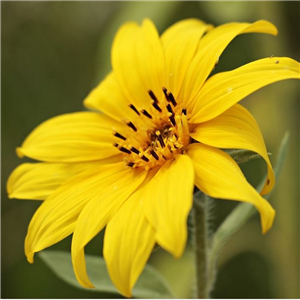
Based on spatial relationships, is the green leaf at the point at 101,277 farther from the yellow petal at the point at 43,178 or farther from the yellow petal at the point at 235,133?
the yellow petal at the point at 235,133

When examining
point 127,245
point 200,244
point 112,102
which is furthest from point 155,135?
point 127,245

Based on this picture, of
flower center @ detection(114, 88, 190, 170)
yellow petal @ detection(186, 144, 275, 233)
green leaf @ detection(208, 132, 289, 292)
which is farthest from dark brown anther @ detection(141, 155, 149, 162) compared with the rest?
green leaf @ detection(208, 132, 289, 292)

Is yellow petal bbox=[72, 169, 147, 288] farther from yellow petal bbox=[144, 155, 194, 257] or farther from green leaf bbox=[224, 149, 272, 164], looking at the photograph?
green leaf bbox=[224, 149, 272, 164]

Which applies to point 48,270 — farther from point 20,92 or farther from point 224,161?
point 224,161

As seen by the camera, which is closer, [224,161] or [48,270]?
[224,161]

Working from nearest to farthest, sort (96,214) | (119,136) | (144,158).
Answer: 1. (96,214)
2. (144,158)
3. (119,136)

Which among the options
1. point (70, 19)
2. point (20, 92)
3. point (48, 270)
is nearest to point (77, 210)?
point (48, 270)

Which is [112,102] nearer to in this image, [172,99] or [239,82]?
[172,99]
